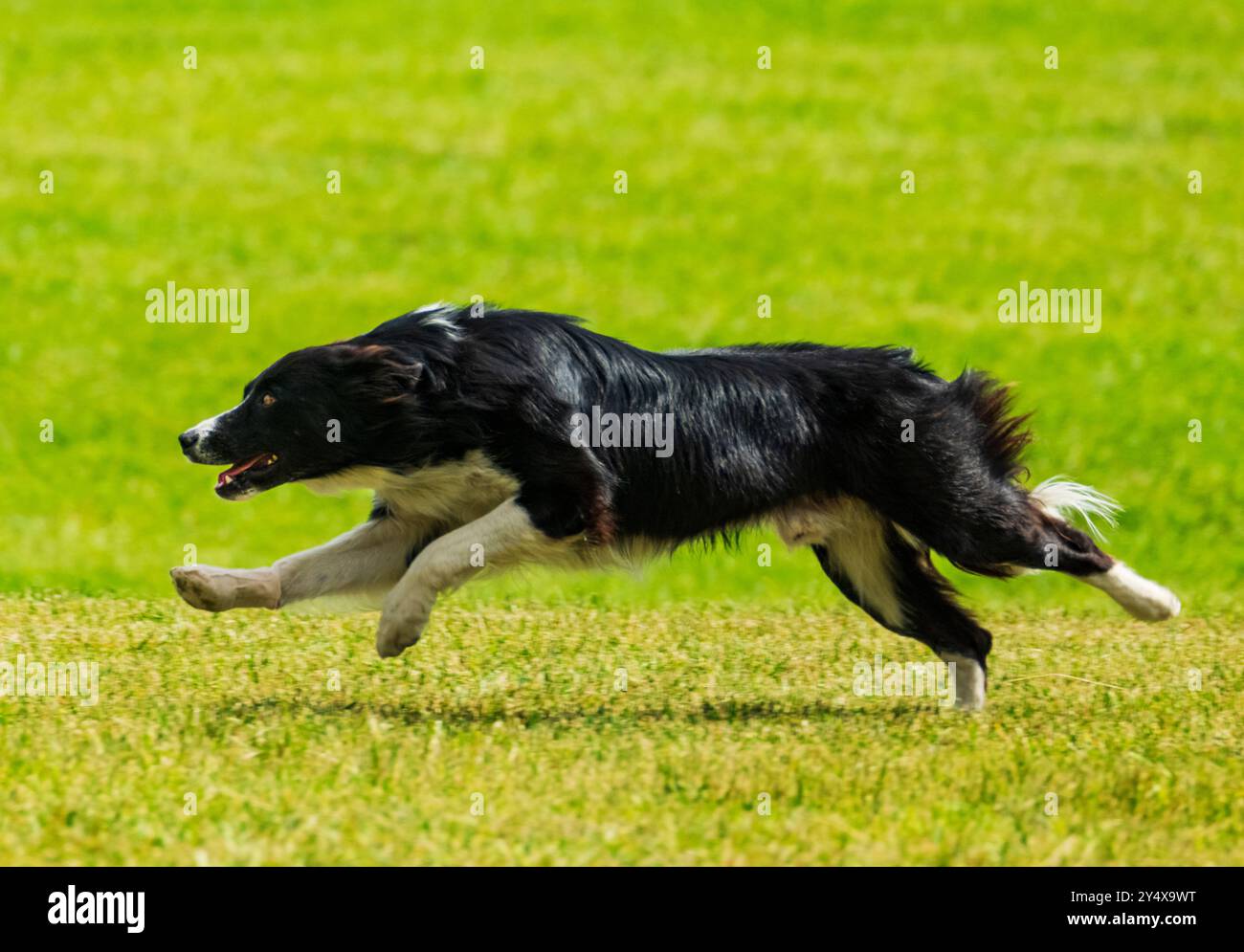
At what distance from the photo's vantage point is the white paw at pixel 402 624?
7652 mm

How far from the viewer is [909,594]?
8.88 metres

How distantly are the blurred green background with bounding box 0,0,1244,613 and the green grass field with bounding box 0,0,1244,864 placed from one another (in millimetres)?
77

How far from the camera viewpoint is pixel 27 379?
736 inches

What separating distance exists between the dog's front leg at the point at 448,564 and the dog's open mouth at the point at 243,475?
30.9 inches

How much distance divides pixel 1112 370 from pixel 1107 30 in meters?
14.4

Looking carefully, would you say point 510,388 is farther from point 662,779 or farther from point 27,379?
point 27,379

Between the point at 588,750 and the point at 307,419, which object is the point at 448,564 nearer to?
the point at 307,419

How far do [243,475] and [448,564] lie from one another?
1.00 m

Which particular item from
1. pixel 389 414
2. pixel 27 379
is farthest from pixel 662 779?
pixel 27 379

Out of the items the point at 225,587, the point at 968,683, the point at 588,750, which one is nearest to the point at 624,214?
the point at 968,683

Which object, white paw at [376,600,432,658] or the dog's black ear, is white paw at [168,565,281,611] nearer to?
white paw at [376,600,432,658]

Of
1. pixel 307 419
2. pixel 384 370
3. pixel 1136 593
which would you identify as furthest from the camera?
pixel 1136 593

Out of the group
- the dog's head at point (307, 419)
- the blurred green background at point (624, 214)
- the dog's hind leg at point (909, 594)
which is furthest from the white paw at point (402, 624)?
the blurred green background at point (624, 214)

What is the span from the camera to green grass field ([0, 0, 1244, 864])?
21.3 feet
